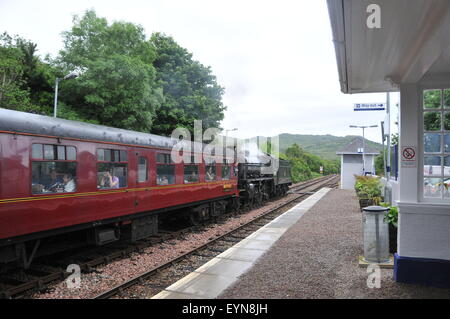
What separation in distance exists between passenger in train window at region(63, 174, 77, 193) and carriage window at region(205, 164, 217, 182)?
620cm

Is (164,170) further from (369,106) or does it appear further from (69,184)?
(369,106)

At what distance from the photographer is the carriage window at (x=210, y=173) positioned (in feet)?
41.2

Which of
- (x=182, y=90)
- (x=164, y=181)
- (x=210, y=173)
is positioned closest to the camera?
(x=164, y=181)

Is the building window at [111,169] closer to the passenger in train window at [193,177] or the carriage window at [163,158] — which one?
the carriage window at [163,158]

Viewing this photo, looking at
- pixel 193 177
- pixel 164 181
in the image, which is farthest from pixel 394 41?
pixel 193 177

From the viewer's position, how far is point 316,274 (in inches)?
241

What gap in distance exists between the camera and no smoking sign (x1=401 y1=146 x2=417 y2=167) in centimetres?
542

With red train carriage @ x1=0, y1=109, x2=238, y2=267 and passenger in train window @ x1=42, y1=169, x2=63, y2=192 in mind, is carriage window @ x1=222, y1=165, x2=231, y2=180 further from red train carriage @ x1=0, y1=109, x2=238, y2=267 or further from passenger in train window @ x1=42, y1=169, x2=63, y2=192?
passenger in train window @ x1=42, y1=169, x2=63, y2=192

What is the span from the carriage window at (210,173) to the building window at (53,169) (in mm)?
6248

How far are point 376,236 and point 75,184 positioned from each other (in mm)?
5723

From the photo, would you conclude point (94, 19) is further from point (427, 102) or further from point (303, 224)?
point (427, 102)

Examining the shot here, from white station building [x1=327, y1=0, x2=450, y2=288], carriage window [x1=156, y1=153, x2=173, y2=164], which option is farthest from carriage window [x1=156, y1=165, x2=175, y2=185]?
white station building [x1=327, y1=0, x2=450, y2=288]
